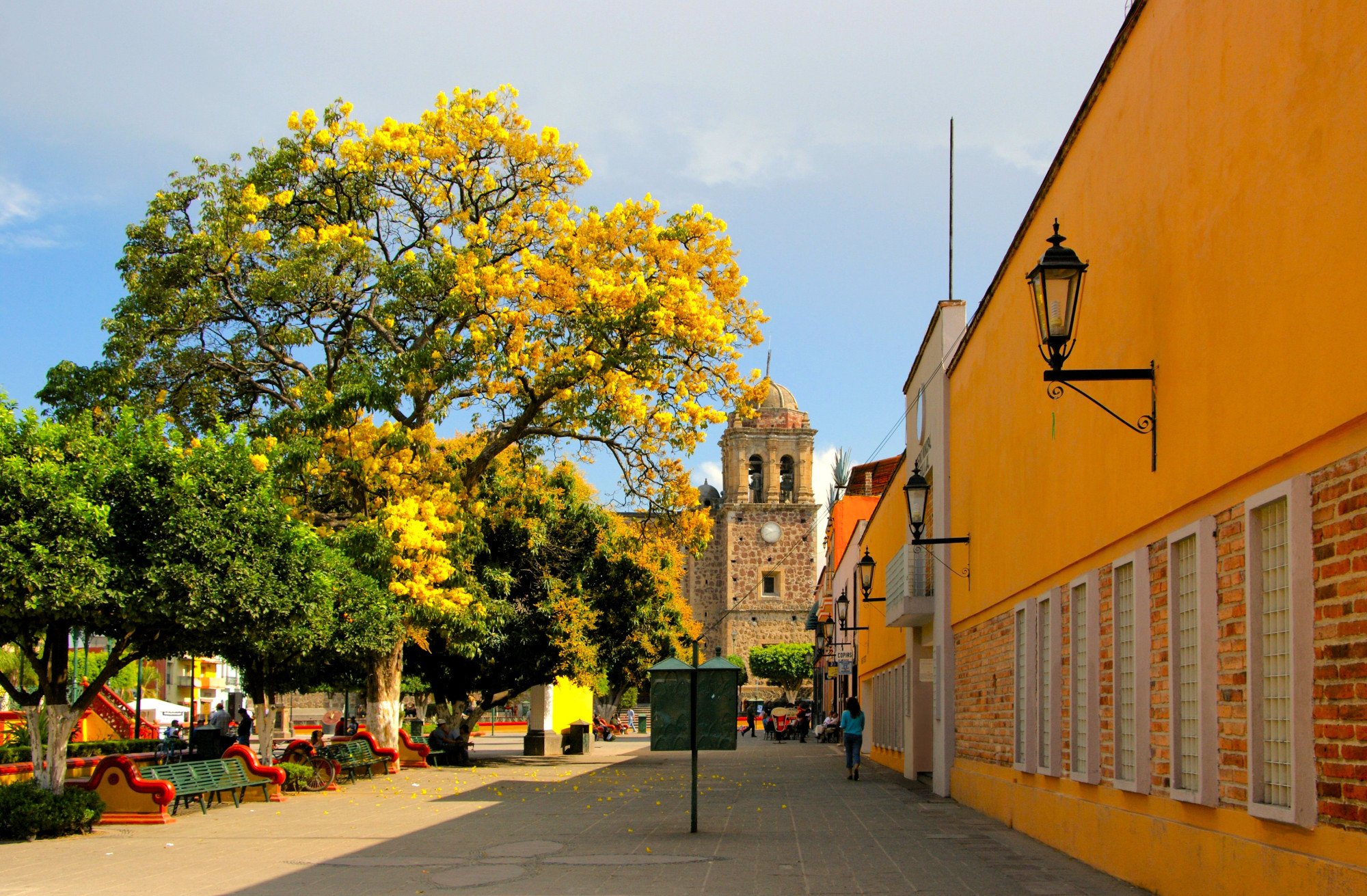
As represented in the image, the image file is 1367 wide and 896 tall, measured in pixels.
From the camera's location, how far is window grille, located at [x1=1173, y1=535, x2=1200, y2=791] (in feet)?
23.8

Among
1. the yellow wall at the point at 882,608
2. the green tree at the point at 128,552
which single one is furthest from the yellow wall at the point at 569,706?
the green tree at the point at 128,552

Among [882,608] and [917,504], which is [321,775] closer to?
[917,504]

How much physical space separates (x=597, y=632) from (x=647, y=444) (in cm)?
957

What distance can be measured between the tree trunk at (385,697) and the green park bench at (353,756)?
31.5 inches

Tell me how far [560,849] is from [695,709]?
2057mm

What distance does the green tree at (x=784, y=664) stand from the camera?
2874 inches

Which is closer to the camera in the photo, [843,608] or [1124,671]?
[1124,671]

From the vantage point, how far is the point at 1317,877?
5391 mm

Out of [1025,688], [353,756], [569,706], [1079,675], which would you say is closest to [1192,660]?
[1079,675]

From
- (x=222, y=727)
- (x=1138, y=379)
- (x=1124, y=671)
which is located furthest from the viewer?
(x=222, y=727)

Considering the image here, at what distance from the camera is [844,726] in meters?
22.4

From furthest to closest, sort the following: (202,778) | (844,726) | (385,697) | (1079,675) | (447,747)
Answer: (447,747)
(385,697)
(844,726)
(202,778)
(1079,675)

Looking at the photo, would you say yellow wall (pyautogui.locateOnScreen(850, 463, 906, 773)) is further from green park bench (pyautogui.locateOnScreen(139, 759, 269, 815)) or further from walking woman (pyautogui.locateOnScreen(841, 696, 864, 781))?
green park bench (pyautogui.locateOnScreen(139, 759, 269, 815))

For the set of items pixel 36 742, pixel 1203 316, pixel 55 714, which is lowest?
pixel 36 742
